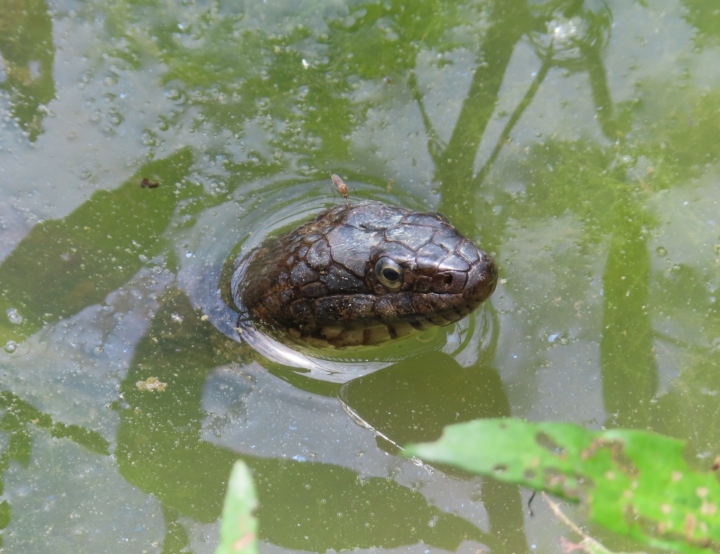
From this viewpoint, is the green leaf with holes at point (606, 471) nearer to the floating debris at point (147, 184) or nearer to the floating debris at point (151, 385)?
the floating debris at point (151, 385)

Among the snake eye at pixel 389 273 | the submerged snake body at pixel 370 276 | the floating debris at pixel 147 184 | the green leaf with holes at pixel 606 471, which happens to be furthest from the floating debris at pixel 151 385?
the green leaf with holes at pixel 606 471

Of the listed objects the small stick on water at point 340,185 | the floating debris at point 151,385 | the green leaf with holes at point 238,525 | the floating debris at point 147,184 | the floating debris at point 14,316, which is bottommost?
the floating debris at point 151,385

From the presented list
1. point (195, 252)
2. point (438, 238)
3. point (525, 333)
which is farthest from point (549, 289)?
point (195, 252)

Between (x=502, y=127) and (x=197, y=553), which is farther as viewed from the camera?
(x=502, y=127)

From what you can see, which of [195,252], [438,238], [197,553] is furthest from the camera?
[195,252]

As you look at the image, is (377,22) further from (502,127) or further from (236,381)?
(236,381)

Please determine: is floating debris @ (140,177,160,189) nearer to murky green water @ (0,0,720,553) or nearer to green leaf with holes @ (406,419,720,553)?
murky green water @ (0,0,720,553)

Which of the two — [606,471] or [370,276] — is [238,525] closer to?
[606,471]
